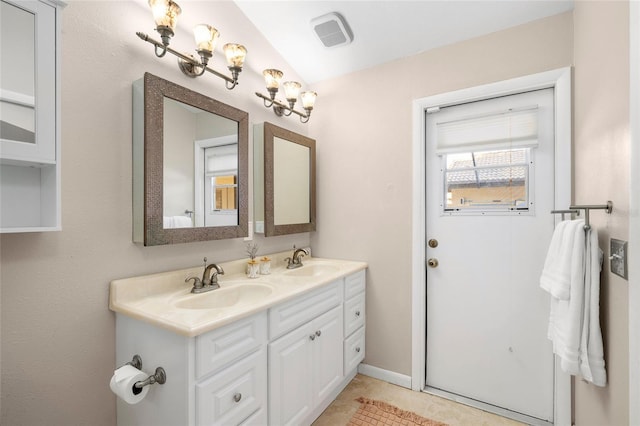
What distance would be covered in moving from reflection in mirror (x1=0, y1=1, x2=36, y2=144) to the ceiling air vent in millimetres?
1446

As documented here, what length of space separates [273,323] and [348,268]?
0.82 m

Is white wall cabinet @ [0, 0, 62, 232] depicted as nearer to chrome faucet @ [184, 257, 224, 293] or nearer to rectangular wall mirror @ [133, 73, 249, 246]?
rectangular wall mirror @ [133, 73, 249, 246]

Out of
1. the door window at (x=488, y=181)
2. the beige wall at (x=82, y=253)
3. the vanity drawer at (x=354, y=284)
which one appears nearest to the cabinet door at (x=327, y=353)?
the vanity drawer at (x=354, y=284)

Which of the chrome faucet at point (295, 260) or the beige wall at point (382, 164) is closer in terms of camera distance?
the beige wall at point (382, 164)

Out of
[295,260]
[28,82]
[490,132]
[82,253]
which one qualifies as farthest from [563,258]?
[28,82]

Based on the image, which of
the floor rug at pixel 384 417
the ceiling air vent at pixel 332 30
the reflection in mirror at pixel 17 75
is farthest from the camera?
the ceiling air vent at pixel 332 30

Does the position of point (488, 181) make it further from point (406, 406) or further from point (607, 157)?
point (406, 406)

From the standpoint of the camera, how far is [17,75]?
97 cm

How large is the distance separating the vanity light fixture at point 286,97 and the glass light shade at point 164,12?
67 centimetres

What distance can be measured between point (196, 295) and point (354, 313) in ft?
3.68

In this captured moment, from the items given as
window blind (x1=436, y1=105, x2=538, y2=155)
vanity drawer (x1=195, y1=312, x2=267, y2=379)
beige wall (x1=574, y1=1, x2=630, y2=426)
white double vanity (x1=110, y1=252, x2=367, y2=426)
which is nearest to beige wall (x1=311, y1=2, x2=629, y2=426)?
beige wall (x1=574, y1=1, x2=630, y2=426)

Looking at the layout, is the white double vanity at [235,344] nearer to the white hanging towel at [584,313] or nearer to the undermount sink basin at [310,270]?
the undermount sink basin at [310,270]

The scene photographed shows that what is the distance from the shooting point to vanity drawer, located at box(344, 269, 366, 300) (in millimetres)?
1998

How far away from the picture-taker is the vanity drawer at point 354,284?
2.00 meters
